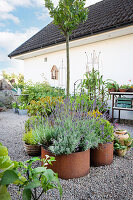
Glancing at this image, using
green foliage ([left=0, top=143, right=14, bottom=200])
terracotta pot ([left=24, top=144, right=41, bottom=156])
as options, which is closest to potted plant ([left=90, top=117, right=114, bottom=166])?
terracotta pot ([left=24, top=144, right=41, bottom=156])

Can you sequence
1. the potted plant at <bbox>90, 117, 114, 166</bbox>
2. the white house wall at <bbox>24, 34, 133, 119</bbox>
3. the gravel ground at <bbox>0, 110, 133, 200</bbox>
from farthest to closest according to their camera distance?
1. the white house wall at <bbox>24, 34, 133, 119</bbox>
2. the potted plant at <bbox>90, 117, 114, 166</bbox>
3. the gravel ground at <bbox>0, 110, 133, 200</bbox>

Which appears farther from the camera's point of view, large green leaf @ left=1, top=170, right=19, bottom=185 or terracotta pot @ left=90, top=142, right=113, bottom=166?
terracotta pot @ left=90, top=142, right=113, bottom=166

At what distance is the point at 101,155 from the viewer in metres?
2.05

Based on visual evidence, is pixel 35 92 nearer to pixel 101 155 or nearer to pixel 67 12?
pixel 67 12

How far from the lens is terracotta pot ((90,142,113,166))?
6.72ft

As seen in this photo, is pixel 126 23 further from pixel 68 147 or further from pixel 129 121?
pixel 68 147

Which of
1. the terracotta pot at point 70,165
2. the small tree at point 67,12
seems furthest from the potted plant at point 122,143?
the small tree at point 67,12

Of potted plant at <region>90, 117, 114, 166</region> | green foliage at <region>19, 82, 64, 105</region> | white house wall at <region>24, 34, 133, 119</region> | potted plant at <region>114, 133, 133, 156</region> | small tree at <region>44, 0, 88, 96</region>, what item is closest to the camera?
potted plant at <region>90, 117, 114, 166</region>

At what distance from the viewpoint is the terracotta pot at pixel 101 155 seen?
2.05 m

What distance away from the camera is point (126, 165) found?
83.0 inches

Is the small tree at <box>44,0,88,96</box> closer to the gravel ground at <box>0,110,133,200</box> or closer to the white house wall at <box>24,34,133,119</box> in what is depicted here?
the gravel ground at <box>0,110,133,200</box>

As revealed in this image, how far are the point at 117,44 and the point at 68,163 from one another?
16.5ft

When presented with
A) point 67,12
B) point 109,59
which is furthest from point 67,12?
point 109,59

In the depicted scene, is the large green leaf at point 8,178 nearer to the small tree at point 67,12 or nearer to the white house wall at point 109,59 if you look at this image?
the small tree at point 67,12
